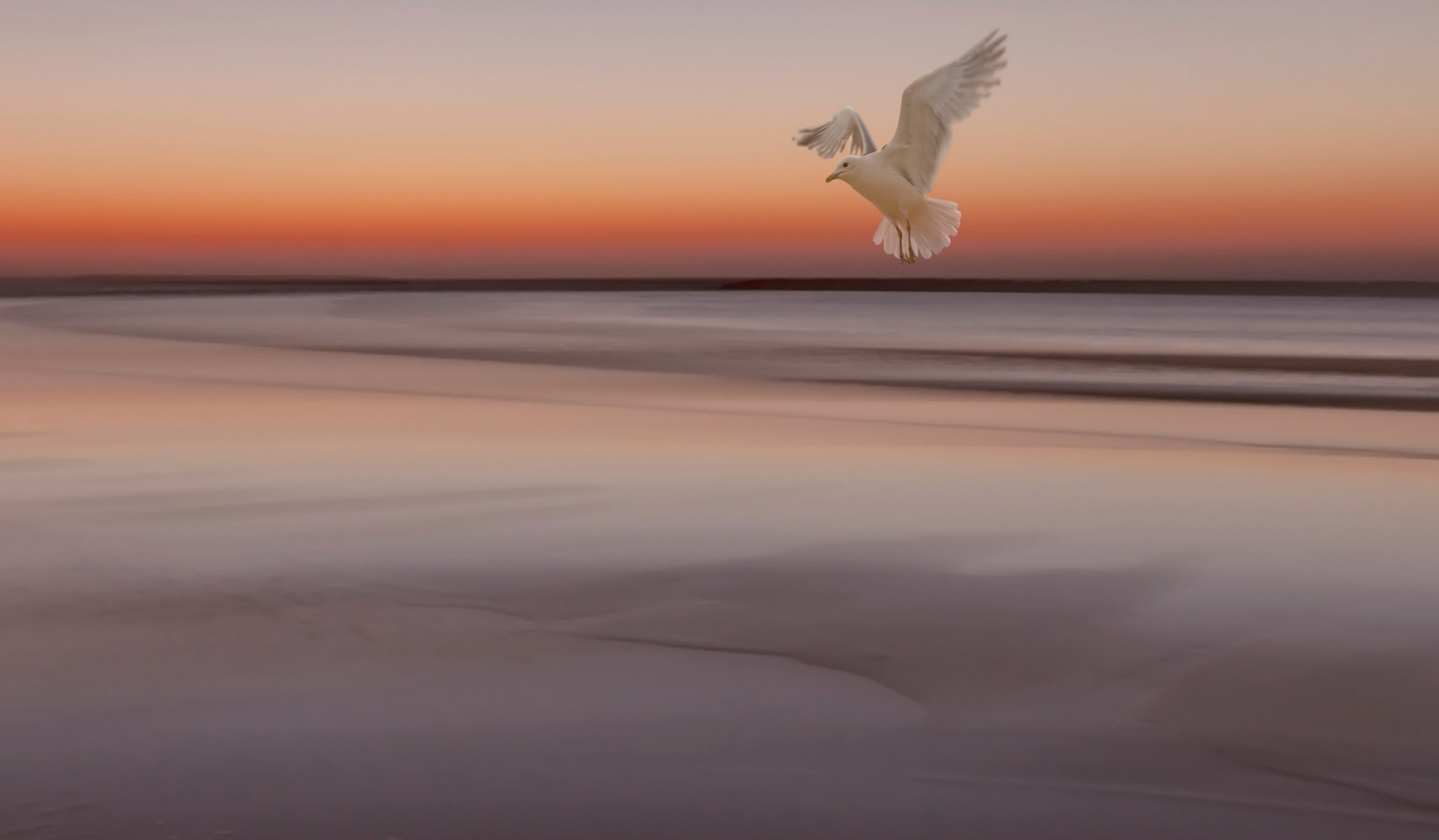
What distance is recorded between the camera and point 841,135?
13156 millimetres

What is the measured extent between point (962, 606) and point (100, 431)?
31.1 ft

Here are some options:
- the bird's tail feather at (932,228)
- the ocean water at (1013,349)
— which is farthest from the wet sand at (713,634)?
the ocean water at (1013,349)

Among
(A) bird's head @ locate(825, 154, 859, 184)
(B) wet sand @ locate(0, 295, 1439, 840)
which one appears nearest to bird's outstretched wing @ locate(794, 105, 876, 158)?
(A) bird's head @ locate(825, 154, 859, 184)

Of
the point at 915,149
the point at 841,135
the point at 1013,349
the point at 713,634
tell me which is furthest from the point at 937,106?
the point at 1013,349

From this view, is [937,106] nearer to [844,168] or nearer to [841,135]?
[844,168]

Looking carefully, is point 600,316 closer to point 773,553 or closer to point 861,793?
point 773,553

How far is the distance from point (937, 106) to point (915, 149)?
68cm

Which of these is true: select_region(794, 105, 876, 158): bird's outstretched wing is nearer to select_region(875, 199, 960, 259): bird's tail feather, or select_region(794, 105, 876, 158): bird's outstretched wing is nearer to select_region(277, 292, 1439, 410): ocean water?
select_region(875, 199, 960, 259): bird's tail feather

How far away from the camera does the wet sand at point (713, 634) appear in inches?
179

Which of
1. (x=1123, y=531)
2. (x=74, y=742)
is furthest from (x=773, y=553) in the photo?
(x=74, y=742)

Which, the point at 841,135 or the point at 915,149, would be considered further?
the point at 841,135

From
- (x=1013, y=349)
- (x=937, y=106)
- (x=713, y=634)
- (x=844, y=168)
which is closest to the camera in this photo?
(x=713, y=634)

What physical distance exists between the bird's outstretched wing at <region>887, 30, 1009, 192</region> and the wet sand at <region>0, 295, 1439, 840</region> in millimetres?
2424

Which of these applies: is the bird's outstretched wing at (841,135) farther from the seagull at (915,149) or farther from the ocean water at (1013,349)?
the ocean water at (1013,349)
